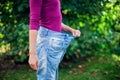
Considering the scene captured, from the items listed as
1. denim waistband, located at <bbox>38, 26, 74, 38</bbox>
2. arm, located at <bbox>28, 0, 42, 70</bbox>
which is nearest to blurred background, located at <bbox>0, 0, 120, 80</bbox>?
denim waistband, located at <bbox>38, 26, 74, 38</bbox>

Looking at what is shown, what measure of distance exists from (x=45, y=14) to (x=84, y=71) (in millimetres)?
2915

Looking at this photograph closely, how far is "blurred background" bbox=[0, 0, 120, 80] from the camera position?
5.22 metres

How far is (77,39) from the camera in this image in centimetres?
540

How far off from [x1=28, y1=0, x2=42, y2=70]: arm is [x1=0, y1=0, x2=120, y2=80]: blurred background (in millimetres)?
2531

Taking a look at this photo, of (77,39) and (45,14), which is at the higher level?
(45,14)

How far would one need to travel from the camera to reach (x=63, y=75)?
5.26 m

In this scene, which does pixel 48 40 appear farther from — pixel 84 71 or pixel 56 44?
pixel 84 71

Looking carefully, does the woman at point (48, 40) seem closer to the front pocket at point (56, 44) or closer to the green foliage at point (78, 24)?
the front pocket at point (56, 44)

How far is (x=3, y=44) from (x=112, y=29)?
6.29 ft

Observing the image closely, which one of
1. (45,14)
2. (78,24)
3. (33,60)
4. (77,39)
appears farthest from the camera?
(78,24)

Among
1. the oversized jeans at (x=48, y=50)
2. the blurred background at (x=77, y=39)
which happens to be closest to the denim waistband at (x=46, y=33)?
the oversized jeans at (x=48, y=50)

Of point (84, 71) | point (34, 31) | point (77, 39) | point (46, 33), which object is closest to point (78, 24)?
point (77, 39)

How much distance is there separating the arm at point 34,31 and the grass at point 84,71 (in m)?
2.71

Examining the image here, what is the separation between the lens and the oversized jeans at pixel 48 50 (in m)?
2.65
